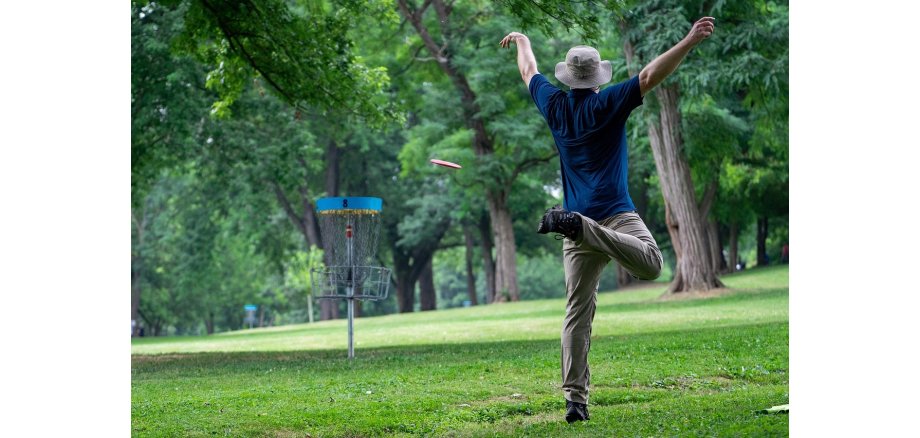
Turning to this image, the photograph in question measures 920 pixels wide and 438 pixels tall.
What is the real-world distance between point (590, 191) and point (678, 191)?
64.0ft

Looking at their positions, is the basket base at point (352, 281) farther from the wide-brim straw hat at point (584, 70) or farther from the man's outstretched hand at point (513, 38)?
the wide-brim straw hat at point (584, 70)

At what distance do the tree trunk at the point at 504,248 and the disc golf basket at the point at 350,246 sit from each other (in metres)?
23.5

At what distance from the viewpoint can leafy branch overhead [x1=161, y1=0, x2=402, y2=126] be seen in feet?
46.7

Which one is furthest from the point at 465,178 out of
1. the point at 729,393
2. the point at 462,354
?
the point at 729,393

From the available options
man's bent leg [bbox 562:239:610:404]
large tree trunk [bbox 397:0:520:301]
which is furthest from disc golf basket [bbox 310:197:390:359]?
large tree trunk [bbox 397:0:520:301]

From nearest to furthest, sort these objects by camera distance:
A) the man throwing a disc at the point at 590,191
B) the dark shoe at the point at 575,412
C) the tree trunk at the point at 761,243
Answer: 1. the man throwing a disc at the point at 590,191
2. the dark shoe at the point at 575,412
3. the tree trunk at the point at 761,243

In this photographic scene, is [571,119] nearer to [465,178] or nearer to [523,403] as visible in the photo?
[523,403]

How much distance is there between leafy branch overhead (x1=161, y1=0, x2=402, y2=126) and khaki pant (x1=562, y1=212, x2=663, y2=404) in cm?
831

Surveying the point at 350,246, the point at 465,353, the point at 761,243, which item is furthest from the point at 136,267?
the point at 465,353

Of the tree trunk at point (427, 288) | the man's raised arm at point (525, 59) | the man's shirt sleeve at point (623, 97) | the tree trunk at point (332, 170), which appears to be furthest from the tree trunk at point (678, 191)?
Result: the tree trunk at point (427, 288)

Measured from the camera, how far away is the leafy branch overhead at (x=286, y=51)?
14.2 m

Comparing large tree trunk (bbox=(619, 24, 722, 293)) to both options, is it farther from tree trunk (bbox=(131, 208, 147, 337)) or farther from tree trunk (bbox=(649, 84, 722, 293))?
tree trunk (bbox=(131, 208, 147, 337))

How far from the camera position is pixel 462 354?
43.4 ft
